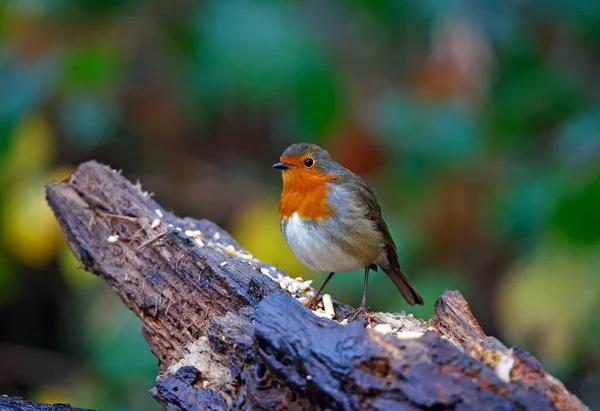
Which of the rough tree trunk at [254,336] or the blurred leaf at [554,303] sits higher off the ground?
the blurred leaf at [554,303]

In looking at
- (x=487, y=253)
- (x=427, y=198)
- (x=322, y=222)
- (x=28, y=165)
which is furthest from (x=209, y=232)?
(x=487, y=253)

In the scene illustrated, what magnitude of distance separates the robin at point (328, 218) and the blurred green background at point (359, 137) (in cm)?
50

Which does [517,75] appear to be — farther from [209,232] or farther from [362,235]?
[209,232]

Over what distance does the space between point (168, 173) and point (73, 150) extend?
843 mm

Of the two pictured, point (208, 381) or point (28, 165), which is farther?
point (28, 165)

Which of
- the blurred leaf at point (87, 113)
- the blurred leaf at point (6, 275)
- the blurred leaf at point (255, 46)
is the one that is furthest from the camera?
the blurred leaf at point (6, 275)

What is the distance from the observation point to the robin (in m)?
3.44

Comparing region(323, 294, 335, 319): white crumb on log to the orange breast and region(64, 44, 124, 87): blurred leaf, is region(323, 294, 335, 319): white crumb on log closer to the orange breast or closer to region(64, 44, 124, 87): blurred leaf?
the orange breast

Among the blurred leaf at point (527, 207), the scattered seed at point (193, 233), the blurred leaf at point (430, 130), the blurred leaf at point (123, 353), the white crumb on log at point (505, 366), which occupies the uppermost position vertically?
the blurred leaf at point (430, 130)

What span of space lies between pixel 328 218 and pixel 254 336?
132 centimetres

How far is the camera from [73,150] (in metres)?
6.00

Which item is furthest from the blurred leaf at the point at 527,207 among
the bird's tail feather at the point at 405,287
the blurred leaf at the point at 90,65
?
the blurred leaf at the point at 90,65

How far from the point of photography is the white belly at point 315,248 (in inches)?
134

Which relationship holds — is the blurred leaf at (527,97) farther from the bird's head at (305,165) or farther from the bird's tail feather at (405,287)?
the bird's head at (305,165)
